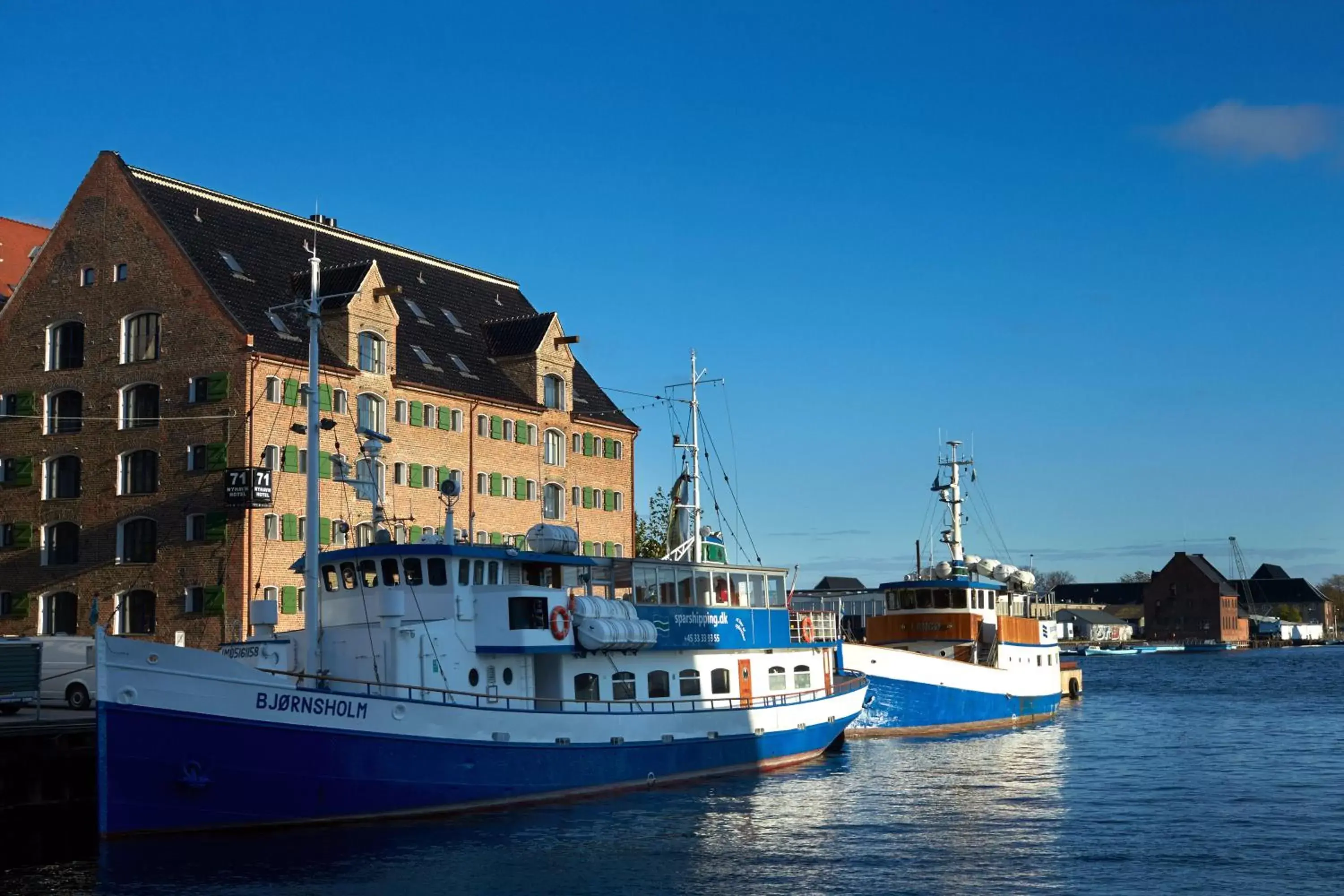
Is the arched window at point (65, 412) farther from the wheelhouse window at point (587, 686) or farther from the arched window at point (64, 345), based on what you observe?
the wheelhouse window at point (587, 686)

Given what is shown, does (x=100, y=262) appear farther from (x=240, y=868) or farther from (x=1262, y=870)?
(x=1262, y=870)

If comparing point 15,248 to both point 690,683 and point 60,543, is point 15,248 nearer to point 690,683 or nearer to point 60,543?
point 60,543

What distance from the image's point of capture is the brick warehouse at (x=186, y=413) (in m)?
55.3

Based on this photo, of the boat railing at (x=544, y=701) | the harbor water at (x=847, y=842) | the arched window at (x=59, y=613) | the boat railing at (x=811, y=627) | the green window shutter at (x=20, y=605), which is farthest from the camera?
the green window shutter at (x=20, y=605)

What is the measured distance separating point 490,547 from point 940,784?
14537mm

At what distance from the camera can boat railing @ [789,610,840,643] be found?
45.7 metres

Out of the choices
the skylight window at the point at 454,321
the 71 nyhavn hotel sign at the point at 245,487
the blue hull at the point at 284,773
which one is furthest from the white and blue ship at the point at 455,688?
the skylight window at the point at 454,321

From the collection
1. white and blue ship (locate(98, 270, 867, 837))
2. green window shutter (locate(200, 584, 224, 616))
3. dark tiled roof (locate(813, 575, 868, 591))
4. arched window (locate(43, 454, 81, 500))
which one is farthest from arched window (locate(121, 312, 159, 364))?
dark tiled roof (locate(813, 575, 868, 591))

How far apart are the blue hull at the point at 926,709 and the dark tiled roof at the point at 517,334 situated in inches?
974

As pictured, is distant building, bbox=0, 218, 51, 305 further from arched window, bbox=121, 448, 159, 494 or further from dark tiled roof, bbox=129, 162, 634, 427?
arched window, bbox=121, 448, 159, 494

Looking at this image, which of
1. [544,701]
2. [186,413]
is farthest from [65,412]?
[544,701]

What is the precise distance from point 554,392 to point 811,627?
28.7m

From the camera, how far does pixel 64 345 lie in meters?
59.9

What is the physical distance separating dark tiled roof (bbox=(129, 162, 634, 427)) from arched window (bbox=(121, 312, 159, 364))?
3085 millimetres
